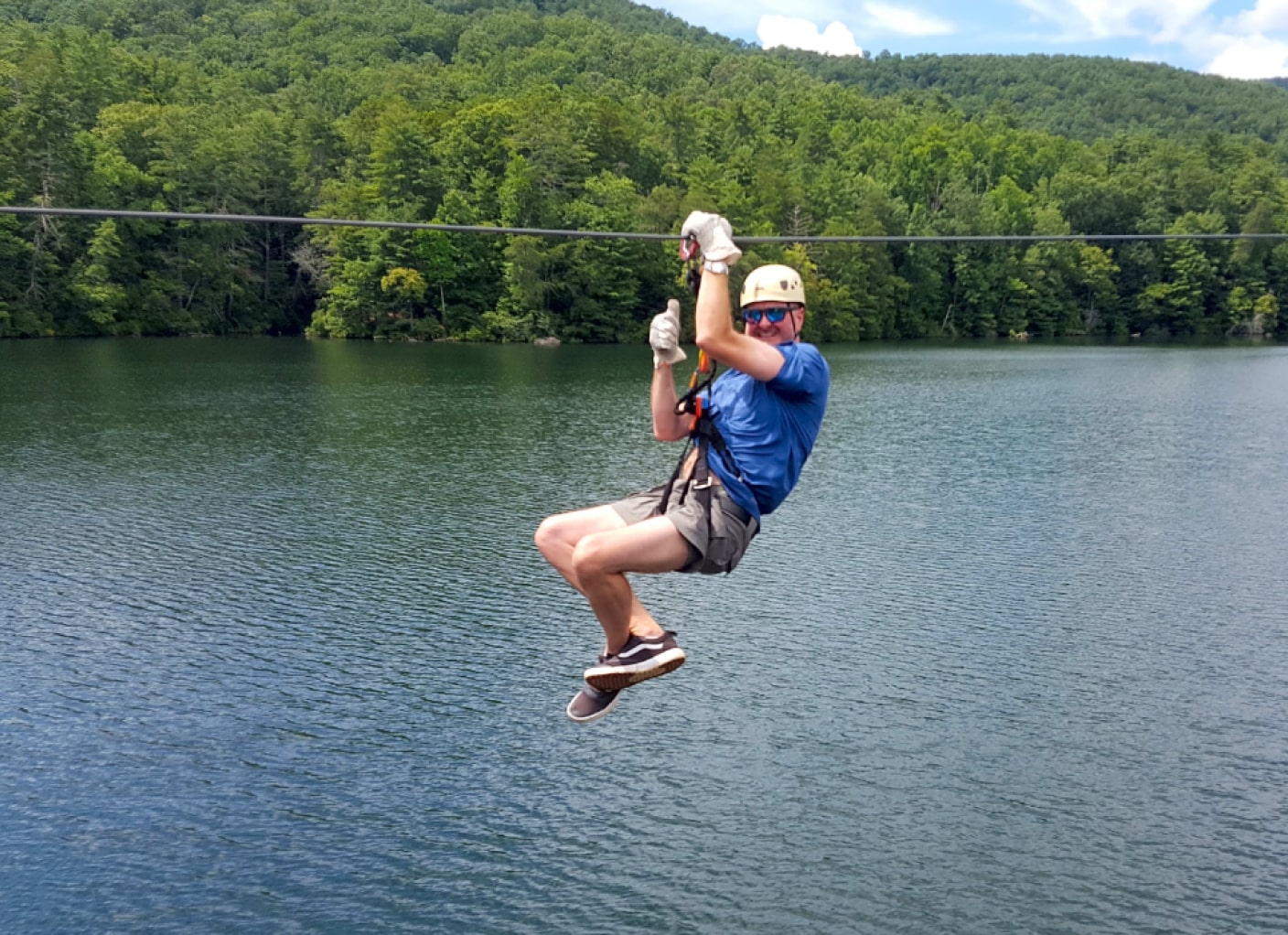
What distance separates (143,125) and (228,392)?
34.2m

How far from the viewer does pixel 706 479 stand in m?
5.53

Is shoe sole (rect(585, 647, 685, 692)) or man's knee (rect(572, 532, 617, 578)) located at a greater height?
man's knee (rect(572, 532, 617, 578))

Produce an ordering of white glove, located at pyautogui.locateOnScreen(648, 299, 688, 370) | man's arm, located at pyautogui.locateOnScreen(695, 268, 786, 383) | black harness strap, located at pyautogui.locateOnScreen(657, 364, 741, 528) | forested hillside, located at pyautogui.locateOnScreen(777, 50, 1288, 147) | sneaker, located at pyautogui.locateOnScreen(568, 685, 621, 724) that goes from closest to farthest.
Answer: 1. man's arm, located at pyautogui.locateOnScreen(695, 268, 786, 383)
2. white glove, located at pyautogui.locateOnScreen(648, 299, 688, 370)
3. black harness strap, located at pyautogui.locateOnScreen(657, 364, 741, 528)
4. sneaker, located at pyautogui.locateOnScreen(568, 685, 621, 724)
5. forested hillside, located at pyautogui.locateOnScreen(777, 50, 1288, 147)

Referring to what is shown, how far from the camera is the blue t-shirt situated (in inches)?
216

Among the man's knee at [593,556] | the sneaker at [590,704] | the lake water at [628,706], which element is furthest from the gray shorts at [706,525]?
the lake water at [628,706]

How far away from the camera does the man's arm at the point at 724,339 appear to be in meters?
5.11

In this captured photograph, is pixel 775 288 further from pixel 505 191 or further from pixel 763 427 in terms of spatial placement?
pixel 505 191

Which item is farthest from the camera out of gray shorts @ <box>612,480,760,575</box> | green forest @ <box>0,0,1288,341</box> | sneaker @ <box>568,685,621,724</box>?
green forest @ <box>0,0,1288,341</box>

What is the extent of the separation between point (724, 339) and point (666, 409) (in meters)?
0.64

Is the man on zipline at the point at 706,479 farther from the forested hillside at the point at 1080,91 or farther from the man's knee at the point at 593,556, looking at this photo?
the forested hillside at the point at 1080,91

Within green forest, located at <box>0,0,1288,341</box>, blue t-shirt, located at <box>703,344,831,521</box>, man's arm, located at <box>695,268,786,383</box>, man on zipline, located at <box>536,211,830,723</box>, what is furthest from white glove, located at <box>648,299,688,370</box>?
green forest, located at <box>0,0,1288,341</box>

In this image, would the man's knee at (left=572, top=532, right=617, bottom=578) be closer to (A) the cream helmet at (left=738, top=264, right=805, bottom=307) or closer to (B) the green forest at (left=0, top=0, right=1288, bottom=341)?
(A) the cream helmet at (left=738, top=264, right=805, bottom=307)

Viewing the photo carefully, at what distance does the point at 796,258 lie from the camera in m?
65.6

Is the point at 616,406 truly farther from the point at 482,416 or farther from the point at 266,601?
the point at 266,601
